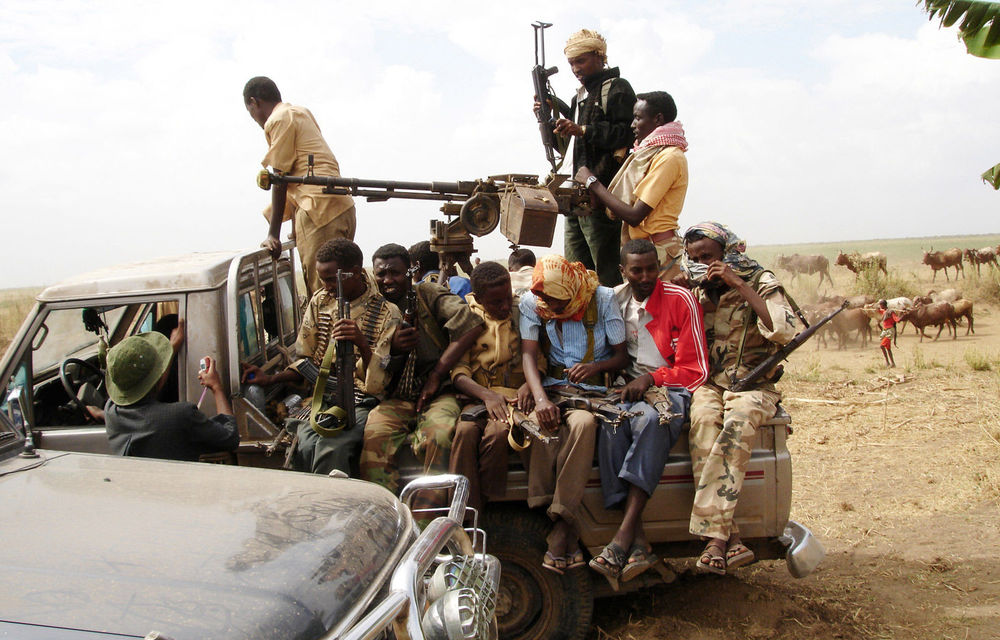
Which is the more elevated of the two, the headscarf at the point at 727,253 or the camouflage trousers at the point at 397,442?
the headscarf at the point at 727,253

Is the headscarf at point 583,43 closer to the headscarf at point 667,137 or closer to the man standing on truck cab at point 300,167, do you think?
the headscarf at point 667,137

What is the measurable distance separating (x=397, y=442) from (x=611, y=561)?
1170 millimetres

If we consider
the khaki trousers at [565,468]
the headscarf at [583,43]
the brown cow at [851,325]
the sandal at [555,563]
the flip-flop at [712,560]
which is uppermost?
the headscarf at [583,43]

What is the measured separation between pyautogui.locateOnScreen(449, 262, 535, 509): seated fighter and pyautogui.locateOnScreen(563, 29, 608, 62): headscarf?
2.16 metres

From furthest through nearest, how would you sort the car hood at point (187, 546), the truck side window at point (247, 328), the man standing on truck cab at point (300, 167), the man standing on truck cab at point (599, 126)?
1. the man standing on truck cab at point (599, 126)
2. the man standing on truck cab at point (300, 167)
3. the truck side window at point (247, 328)
4. the car hood at point (187, 546)

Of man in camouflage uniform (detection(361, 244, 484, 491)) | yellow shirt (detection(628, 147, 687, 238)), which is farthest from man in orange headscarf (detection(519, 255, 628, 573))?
yellow shirt (detection(628, 147, 687, 238))

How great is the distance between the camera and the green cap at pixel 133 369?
3.54 metres

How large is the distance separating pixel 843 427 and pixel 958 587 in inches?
157

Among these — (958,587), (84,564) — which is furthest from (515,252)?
(84,564)

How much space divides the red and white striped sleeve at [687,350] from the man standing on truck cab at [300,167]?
2.45 metres

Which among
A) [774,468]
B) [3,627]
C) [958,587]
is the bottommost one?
[958,587]

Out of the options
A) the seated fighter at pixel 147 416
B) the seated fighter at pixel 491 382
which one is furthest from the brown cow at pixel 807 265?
the seated fighter at pixel 147 416

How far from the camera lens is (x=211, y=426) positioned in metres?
3.68

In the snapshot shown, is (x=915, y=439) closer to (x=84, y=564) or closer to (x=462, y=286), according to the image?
(x=462, y=286)
